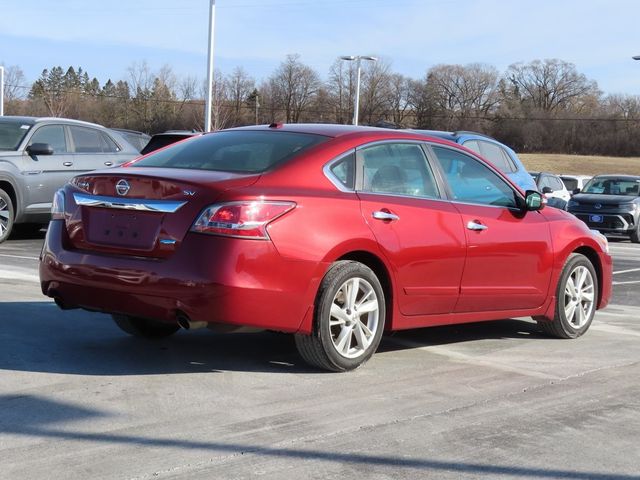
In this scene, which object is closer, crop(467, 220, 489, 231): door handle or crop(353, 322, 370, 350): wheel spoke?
crop(353, 322, 370, 350): wheel spoke

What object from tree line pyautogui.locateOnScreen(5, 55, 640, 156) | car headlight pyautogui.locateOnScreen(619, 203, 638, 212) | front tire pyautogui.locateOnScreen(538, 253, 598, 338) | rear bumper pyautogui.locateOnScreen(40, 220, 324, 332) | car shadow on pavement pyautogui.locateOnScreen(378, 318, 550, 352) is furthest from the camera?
tree line pyautogui.locateOnScreen(5, 55, 640, 156)

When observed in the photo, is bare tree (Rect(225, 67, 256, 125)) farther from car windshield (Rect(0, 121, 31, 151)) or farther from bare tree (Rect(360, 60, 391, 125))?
car windshield (Rect(0, 121, 31, 151))

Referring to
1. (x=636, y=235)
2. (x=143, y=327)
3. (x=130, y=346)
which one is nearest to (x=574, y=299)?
(x=143, y=327)

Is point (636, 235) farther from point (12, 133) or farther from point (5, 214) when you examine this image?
point (5, 214)

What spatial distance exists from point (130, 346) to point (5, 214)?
6.66m

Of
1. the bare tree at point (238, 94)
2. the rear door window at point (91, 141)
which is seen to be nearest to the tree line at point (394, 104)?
the bare tree at point (238, 94)

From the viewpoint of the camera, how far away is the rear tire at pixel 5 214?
1174 cm

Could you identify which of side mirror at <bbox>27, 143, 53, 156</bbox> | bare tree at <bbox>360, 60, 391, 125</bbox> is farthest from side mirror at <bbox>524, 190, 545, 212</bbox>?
bare tree at <bbox>360, 60, 391, 125</bbox>

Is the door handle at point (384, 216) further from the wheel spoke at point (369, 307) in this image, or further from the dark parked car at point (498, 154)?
the dark parked car at point (498, 154)

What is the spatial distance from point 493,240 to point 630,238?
1560 cm

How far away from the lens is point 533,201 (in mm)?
6625

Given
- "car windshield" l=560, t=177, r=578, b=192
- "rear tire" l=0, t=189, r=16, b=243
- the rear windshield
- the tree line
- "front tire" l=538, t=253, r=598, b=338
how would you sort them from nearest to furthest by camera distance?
the rear windshield
"front tire" l=538, t=253, r=598, b=338
"rear tire" l=0, t=189, r=16, b=243
"car windshield" l=560, t=177, r=578, b=192
the tree line

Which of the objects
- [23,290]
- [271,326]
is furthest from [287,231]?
[23,290]

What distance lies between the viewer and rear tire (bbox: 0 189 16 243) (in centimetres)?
1174
